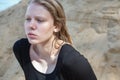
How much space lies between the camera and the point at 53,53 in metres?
1.65

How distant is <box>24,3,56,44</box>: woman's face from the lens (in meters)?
1.58

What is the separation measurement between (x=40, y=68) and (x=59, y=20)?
263mm

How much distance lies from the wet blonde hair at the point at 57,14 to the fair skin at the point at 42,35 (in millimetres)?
17

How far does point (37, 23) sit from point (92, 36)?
6.69ft

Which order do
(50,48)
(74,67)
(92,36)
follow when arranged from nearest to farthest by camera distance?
(74,67) < (50,48) < (92,36)

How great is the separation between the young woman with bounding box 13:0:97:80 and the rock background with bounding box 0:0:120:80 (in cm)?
157

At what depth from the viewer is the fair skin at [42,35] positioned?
62.3 inches

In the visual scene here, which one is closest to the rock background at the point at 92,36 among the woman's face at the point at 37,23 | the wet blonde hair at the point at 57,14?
the wet blonde hair at the point at 57,14

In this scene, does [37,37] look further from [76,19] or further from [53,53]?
[76,19]

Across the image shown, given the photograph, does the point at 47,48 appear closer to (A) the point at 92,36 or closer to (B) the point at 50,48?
(B) the point at 50,48

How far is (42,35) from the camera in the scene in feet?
5.25

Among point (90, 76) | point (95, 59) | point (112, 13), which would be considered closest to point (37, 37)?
point (90, 76)

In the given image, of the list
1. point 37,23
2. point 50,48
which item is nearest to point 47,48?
point 50,48

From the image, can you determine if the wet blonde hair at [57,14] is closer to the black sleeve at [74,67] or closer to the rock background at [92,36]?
the black sleeve at [74,67]
